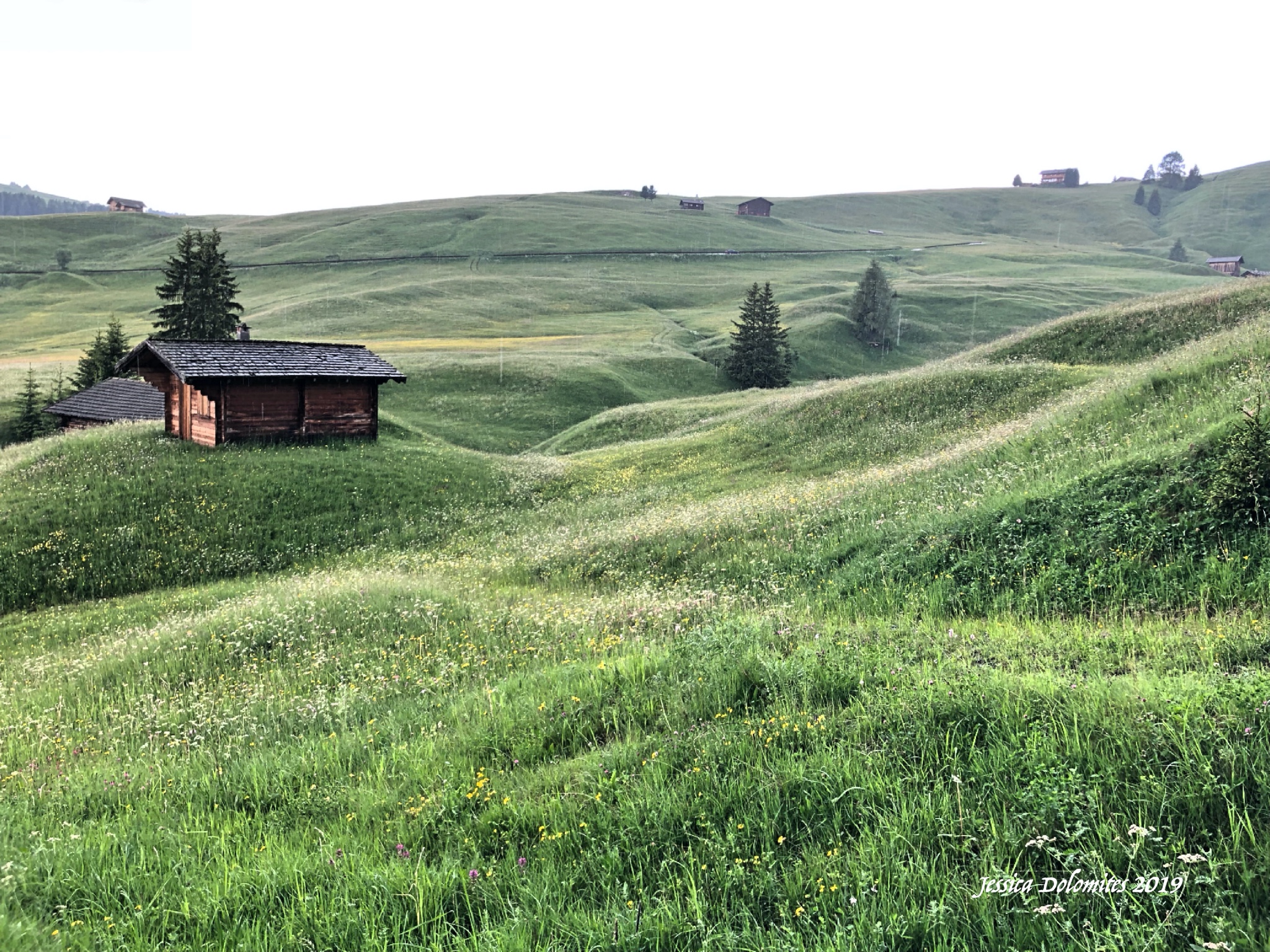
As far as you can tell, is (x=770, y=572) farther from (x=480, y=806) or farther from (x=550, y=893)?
(x=550, y=893)

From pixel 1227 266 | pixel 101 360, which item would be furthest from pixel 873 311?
pixel 1227 266

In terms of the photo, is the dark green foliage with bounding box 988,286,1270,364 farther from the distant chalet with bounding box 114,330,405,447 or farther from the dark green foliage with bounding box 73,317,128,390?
the dark green foliage with bounding box 73,317,128,390

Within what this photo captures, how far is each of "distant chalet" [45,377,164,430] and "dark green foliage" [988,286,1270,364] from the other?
46.3 meters

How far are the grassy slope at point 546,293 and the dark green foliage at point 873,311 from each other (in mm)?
1964

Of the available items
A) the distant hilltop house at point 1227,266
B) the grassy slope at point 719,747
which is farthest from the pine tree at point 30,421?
the distant hilltop house at point 1227,266

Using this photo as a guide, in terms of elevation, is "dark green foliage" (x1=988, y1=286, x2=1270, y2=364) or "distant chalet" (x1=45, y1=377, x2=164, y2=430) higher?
"dark green foliage" (x1=988, y1=286, x2=1270, y2=364)

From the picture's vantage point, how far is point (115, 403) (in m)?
44.9

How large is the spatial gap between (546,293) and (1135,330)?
88761 mm

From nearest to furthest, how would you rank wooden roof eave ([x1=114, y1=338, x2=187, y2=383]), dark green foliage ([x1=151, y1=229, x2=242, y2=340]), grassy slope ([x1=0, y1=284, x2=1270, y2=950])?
1. grassy slope ([x1=0, y1=284, x2=1270, y2=950])
2. wooden roof eave ([x1=114, y1=338, x2=187, y2=383])
3. dark green foliage ([x1=151, y1=229, x2=242, y2=340])

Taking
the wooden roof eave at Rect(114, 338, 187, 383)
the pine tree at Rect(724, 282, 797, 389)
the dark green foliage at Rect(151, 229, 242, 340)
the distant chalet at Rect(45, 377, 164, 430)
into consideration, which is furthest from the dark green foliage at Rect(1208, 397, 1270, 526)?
the pine tree at Rect(724, 282, 797, 389)

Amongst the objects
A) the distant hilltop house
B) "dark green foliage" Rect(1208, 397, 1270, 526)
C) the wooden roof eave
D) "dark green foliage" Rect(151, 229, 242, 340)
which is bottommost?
"dark green foliage" Rect(1208, 397, 1270, 526)

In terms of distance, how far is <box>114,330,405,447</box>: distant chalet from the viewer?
29500 millimetres

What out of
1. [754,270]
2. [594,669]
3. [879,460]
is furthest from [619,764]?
[754,270]

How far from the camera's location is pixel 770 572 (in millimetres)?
12969
